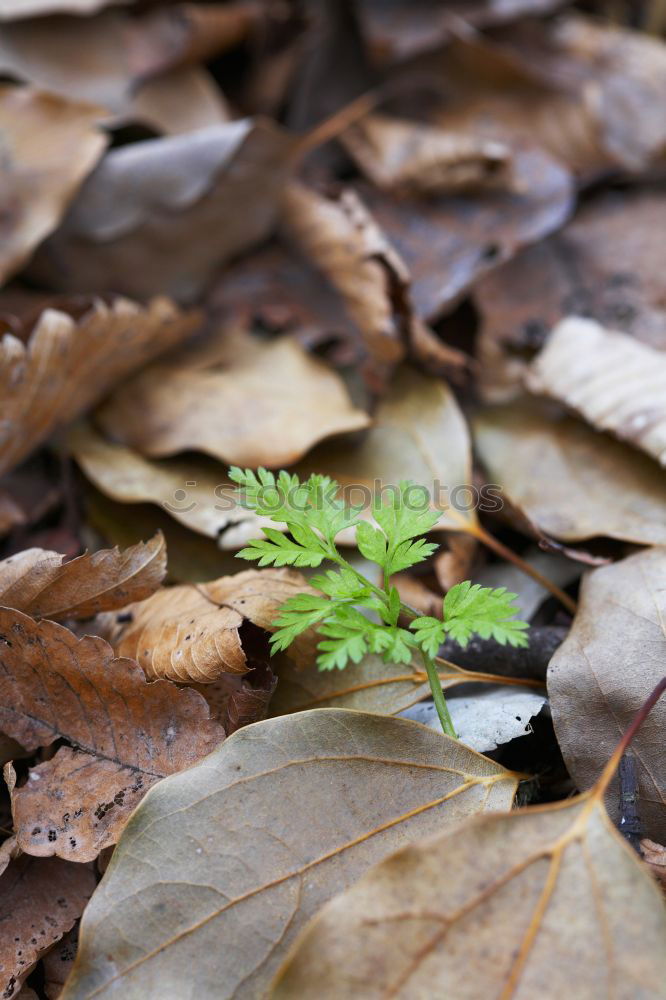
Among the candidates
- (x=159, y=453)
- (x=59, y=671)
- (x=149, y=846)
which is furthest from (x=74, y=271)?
(x=149, y=846)

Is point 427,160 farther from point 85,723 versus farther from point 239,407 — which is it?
point 85,723

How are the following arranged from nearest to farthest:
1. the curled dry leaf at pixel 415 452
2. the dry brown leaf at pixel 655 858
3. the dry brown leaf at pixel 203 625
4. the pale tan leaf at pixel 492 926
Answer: the pale tan leaf at pixel 492 926, the dry brown leaf at pixel 655 858, the dry brown leaf at pixel 203 625, the curled dry leaf at pixel 415 452

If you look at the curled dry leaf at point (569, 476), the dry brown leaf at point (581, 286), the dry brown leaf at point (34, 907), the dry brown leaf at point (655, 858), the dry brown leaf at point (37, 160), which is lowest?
the dry brown leaf at point (655, 858)

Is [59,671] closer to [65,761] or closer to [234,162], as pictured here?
[65,761]

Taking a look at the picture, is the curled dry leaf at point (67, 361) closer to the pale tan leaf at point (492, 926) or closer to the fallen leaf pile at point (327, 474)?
the fallen leaf pile at point (327, 474)

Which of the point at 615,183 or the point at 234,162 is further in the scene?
the point at 615,183

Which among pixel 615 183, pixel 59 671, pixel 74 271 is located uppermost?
pixel 74 271

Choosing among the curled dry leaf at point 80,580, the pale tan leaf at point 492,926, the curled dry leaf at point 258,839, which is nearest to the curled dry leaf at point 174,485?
the curled dry leaf at point 80,580
